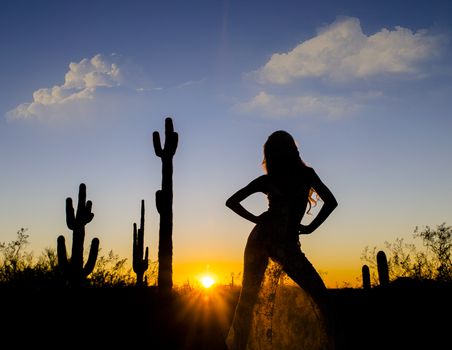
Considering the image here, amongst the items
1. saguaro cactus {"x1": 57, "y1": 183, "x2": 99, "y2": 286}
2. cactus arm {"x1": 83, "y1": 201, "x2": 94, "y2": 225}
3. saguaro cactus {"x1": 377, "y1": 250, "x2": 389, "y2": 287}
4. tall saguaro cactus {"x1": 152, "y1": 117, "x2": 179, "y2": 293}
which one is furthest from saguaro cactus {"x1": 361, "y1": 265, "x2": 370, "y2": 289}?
cactus arm {"x1": 83, "y1": 201, "x2": 94, "y2": 225}

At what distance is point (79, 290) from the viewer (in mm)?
9805

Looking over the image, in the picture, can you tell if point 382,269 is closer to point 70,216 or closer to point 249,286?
point 70,216

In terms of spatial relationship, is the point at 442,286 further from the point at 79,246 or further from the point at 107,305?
the point at 79,246

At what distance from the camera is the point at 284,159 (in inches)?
135

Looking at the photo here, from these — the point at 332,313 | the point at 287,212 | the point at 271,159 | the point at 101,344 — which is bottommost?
the point at 101,344

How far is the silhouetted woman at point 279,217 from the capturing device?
333 centimetres

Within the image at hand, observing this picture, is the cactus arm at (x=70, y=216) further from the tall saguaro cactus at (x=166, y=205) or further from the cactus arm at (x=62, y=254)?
the tall saguaro cactus at (x=166, y=205)

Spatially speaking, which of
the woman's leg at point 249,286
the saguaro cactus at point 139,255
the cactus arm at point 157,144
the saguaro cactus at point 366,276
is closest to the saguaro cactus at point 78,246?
the cactus arm at point 157,144

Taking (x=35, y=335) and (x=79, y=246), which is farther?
(x=79, y=246)

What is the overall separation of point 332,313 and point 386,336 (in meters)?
3.49

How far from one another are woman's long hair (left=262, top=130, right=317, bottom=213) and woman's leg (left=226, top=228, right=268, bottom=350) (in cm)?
53

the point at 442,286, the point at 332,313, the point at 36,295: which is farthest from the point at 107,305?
the point at 442,286

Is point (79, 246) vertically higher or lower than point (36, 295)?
higher

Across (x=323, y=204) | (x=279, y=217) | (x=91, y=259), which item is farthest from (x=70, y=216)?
(x=323, y=204)
